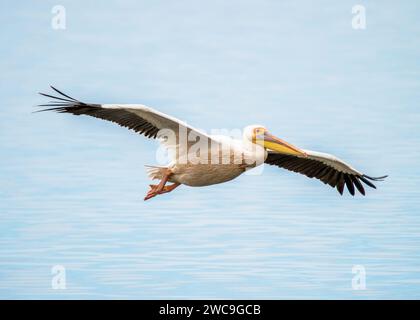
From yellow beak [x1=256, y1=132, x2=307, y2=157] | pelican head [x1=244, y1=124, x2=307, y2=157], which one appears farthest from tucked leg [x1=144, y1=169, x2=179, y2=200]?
yellow beak [x1=256, y1=132, x2=307, y2=157]

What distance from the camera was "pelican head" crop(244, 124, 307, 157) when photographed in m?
10.4

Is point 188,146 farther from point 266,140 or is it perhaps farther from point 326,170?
point 326,170

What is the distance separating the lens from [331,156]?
1129 cm

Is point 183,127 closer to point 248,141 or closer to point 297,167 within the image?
point 248,141

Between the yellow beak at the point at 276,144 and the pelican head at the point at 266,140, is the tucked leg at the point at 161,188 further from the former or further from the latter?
the yellow beak at the point at 276,144

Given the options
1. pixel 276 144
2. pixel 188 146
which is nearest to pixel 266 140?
pixel 276 144

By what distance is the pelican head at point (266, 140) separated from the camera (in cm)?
1040

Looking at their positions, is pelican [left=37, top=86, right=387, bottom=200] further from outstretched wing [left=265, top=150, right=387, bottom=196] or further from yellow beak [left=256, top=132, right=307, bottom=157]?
outstretched wing [left=265, top=150, right=387, bottom=196]

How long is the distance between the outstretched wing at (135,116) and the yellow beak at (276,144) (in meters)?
0.87

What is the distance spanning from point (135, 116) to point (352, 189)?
3.57m

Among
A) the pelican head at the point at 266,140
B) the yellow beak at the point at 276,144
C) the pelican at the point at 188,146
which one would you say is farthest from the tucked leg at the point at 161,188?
the yellow beak at the point at 276,144

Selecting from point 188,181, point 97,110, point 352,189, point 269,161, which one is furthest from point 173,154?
point 352,189

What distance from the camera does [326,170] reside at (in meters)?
11.8

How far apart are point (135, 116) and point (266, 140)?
1.69 metres
